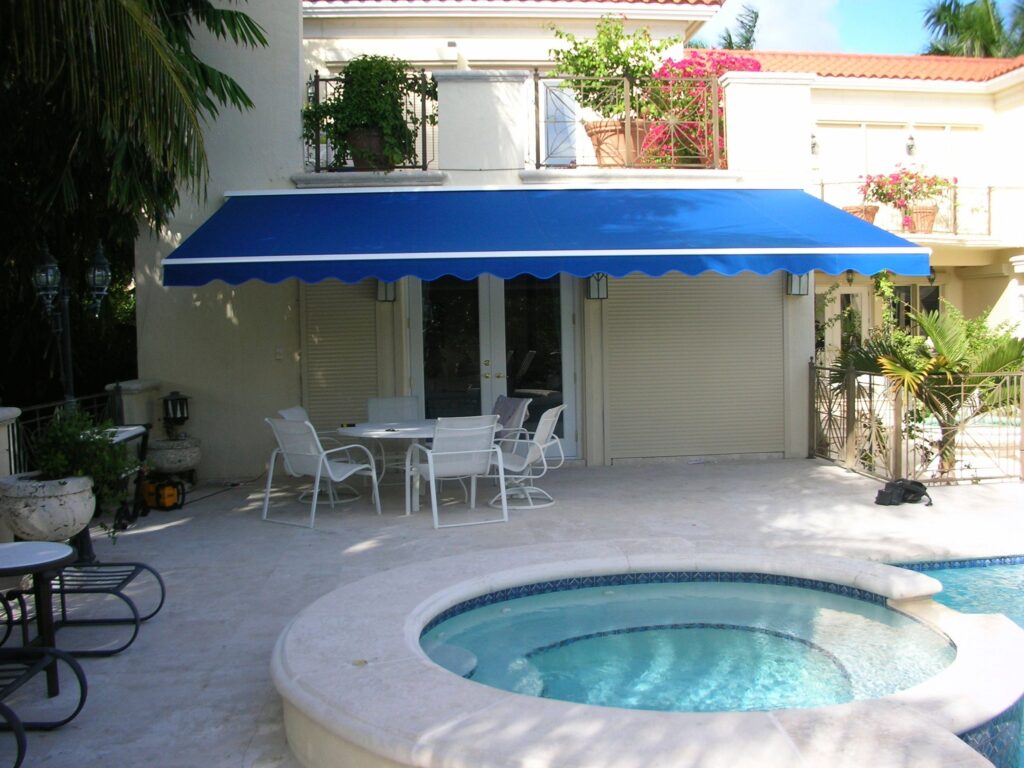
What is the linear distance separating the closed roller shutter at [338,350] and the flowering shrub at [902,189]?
12987 mm

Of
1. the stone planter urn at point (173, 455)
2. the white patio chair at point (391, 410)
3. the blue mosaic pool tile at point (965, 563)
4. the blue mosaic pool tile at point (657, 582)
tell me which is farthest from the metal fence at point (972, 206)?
the blue mosaic pool tile at point (657, 582)

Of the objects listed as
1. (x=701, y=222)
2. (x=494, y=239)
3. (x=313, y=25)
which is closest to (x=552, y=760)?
(x=494, y=239)

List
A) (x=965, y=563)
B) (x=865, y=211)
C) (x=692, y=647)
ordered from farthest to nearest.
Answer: (x=865, y=211), (x=965, y=563), (x=692, y=647)

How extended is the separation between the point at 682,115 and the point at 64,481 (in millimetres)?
10544

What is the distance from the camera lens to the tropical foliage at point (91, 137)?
8.13m

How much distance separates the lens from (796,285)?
1400 cm

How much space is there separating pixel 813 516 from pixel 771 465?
3446 mm

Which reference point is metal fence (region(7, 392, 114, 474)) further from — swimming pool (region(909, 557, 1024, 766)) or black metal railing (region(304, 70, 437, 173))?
swimming pool (region(909, 557, 1024, 766))

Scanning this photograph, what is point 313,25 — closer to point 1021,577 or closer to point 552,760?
point 1021,577

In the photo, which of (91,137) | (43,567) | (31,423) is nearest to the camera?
(43,567)

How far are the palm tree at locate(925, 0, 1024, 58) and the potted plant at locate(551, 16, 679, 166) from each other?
108ft

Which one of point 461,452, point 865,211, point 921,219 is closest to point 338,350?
point 461,452

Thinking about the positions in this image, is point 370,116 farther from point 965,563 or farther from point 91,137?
point 965,563

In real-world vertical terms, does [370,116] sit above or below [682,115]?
below
